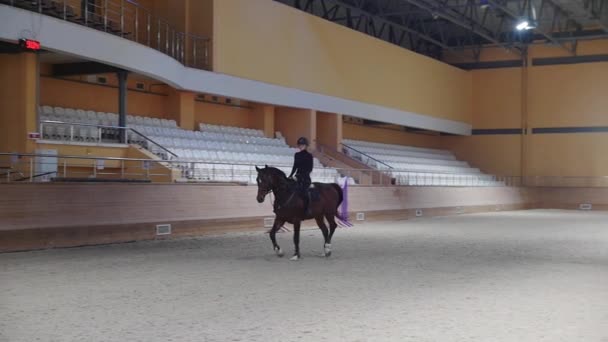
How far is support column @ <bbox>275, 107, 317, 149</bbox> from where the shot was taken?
32281 millimetres

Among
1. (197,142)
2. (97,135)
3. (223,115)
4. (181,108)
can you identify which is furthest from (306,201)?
(223,115)

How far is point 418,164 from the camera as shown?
39.1 m

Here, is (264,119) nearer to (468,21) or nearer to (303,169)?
(468,21)

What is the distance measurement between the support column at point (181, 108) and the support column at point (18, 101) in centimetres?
908

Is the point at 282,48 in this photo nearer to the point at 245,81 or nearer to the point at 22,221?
the point at 245,81

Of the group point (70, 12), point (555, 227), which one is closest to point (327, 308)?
point (70, 12)

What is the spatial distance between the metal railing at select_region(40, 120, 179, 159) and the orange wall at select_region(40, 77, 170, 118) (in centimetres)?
272

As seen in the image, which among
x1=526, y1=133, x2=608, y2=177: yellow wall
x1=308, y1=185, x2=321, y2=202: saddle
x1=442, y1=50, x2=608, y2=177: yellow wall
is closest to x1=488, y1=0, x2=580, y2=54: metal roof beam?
x1=442, y1=50, x2=608, y2=177: yellow wall

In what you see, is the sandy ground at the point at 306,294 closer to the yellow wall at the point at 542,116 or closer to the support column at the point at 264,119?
the support column at the point at 264,119

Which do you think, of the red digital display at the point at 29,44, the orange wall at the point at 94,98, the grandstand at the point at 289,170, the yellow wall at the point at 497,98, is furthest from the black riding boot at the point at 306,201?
the yellow wall at the point at 497,98

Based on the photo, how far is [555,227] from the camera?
2373cm

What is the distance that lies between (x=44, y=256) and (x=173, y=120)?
46.2ft

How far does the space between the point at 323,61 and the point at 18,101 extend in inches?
692

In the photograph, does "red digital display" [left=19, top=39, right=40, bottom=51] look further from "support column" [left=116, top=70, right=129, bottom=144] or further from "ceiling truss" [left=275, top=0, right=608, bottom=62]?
"ceiling truss" [left=275, top=0, right=608, bottom=62]
